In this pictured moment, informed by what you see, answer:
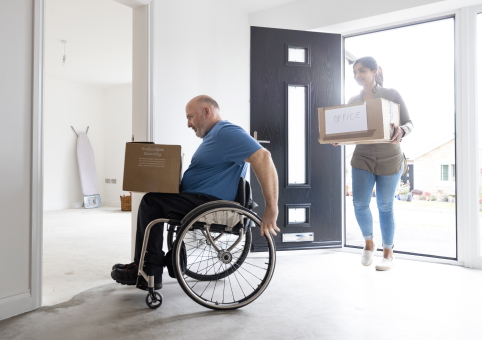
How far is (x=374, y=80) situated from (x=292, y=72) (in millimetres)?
715

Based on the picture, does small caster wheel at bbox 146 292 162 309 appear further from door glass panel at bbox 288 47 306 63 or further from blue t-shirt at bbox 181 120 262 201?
door glass panel at bbox 288 47 306 63

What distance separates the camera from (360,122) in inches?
94.7

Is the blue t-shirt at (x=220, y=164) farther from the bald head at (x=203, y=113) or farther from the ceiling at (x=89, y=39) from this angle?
the ceiling at (x=89, y=39)

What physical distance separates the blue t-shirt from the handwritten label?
0.90m

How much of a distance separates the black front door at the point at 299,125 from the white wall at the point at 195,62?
0.27 m

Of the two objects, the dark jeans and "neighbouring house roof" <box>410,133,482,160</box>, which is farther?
"neighbouring house roof" <box>410,133,482,160</box>

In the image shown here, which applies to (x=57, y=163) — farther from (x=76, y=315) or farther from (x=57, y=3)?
(x=76, y=315)

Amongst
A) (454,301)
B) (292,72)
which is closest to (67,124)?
(292,72)

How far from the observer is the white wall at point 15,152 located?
1723mm

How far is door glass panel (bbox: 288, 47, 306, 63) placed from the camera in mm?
3195

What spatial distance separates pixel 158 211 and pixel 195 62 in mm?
1528

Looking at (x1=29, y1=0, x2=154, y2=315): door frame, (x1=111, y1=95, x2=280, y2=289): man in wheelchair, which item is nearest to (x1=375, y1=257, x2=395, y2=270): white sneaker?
(x1=111, y1=95, x2=280, y2=289): man in wheelchair

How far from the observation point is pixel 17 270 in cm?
179

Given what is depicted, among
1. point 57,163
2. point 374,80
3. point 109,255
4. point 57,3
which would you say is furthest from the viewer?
point 57,163
